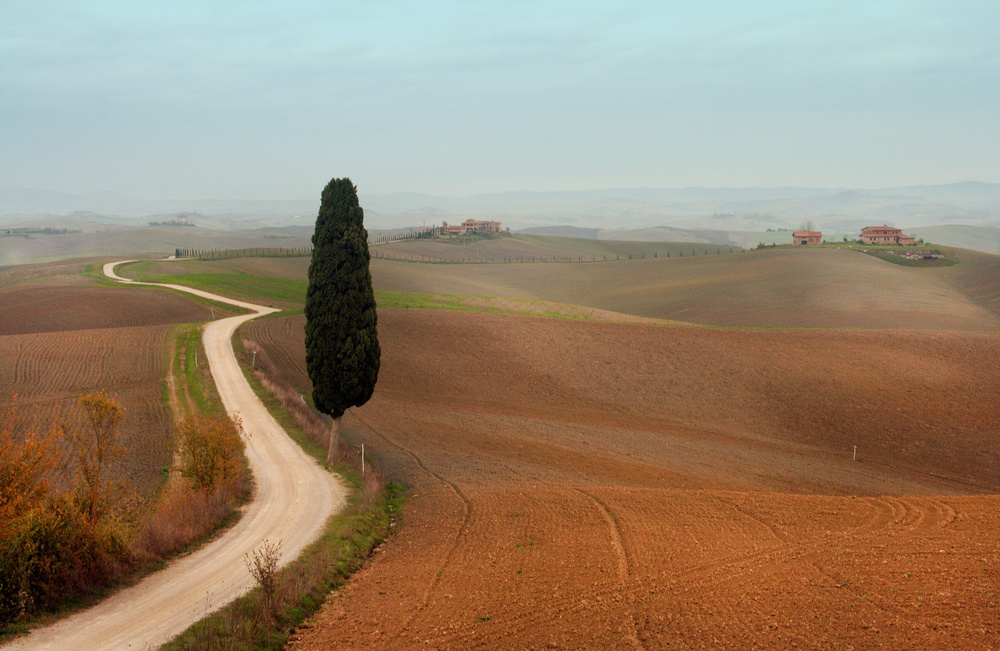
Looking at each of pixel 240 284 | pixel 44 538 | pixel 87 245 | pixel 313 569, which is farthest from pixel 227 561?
pixel 87 245

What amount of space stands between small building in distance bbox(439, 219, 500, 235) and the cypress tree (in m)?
140

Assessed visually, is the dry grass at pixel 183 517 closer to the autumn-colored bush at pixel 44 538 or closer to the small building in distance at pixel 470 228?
the autumn-colored bush at pixel 44 538

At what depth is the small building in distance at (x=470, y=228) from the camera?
164625 mm

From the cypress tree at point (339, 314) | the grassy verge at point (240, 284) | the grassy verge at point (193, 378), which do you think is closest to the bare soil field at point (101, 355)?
the grassy verge at point (193, 378)

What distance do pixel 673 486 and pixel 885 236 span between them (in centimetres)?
11805

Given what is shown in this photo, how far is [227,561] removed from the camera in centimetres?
1479

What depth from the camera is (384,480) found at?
889 inches

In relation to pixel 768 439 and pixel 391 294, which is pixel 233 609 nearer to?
pixel 768 439

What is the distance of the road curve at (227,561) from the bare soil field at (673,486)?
2.24 m

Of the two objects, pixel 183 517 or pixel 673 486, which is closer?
pixel 183 517

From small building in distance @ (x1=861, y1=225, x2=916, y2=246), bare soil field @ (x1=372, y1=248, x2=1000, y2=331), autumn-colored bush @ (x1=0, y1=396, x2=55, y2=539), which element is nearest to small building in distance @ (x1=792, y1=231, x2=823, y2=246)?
small building in distance @ (x1=861, y1=225, x2=916, y2=246)

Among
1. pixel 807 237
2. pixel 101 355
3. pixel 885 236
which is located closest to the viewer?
pixel 101 355

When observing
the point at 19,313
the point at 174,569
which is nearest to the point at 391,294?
the point at 19,313

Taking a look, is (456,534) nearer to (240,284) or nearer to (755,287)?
(240,284)
